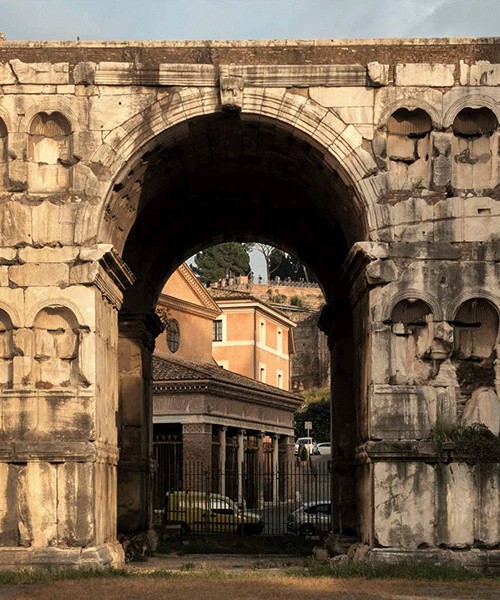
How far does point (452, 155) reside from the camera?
17.1 meters

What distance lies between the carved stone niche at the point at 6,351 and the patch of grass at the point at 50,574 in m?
2.63

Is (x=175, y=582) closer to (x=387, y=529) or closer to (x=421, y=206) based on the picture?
(x=387, y=529)

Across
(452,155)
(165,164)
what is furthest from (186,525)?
(452,155)

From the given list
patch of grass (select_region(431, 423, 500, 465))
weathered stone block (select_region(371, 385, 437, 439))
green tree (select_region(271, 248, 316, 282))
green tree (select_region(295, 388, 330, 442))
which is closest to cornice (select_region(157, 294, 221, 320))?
green tree (select_region(295, 388, 330, 442))

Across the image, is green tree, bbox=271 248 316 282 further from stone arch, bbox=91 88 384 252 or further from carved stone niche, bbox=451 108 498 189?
carved stone niche, bbox=451 108 498 189

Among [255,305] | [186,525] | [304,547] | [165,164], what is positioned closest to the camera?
[165,164]

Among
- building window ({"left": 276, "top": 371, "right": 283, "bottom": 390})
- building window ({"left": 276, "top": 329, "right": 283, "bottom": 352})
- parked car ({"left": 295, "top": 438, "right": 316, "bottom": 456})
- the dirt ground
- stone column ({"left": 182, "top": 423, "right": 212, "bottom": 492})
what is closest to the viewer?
the dirt ground

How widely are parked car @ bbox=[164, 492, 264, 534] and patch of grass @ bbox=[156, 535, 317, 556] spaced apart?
9.17 feet

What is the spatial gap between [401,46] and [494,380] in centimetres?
499

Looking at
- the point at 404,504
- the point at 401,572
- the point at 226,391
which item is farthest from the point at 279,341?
the point at 401,572

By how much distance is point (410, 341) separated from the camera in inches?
666

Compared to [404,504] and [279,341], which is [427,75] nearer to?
[404,504]

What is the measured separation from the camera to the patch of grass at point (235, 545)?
22906mm

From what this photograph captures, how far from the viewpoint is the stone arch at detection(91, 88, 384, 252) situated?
17.2 m
